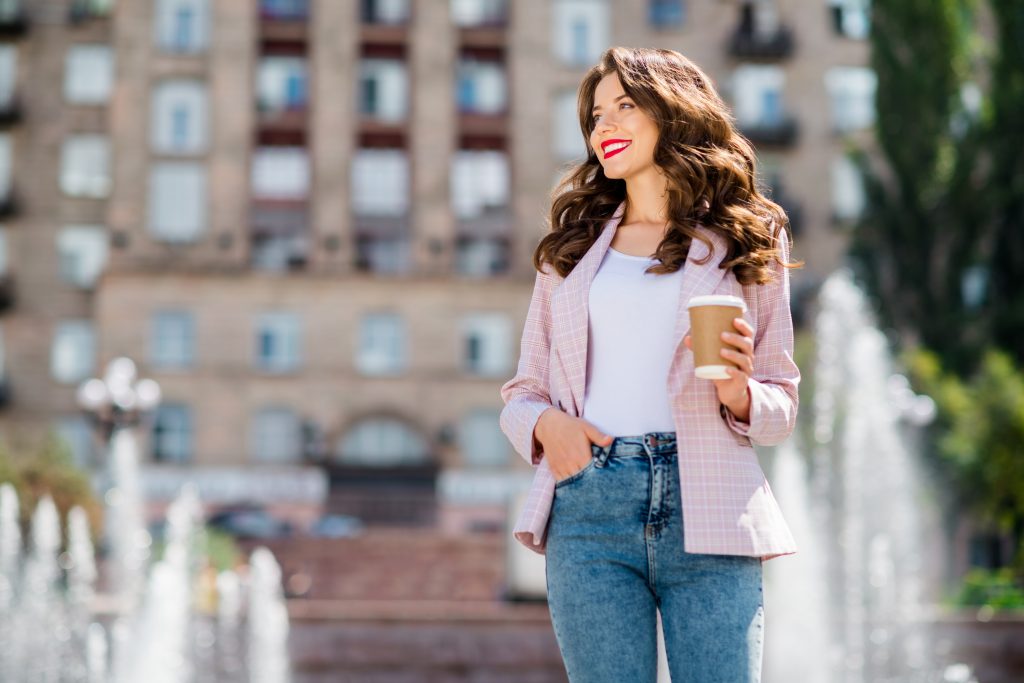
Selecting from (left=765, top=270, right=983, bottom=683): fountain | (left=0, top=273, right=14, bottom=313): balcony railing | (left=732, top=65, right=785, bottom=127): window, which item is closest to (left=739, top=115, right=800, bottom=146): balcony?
(left=732, top=65, right=785, bottom=127): window

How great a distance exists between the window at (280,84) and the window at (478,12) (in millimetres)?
4527

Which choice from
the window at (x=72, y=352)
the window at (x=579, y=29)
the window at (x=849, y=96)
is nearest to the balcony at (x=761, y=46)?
the window at (x=849, y=96)

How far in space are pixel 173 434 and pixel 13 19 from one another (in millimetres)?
13852

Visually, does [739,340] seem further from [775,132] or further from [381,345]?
[775,132]

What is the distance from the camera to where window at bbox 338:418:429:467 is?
3522 cm

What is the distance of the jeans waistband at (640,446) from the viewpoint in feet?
9.18

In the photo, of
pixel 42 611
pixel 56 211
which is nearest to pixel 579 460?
pixel 42 611

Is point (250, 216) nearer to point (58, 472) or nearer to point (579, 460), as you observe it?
point (58, 472)

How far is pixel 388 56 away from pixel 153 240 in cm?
817

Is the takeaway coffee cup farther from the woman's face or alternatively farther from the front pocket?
the woman's face

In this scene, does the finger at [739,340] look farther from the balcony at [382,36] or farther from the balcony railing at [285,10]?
the balcony railing at [285,10]

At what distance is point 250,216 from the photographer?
37.1 metres

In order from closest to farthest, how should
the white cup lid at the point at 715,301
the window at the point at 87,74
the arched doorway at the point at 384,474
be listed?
the white cup lid at the point at 715,301, the arched doorway at the point at 384,474, the window at the point at 87,74

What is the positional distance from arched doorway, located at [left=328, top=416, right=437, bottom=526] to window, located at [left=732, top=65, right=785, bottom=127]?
13.3 m
